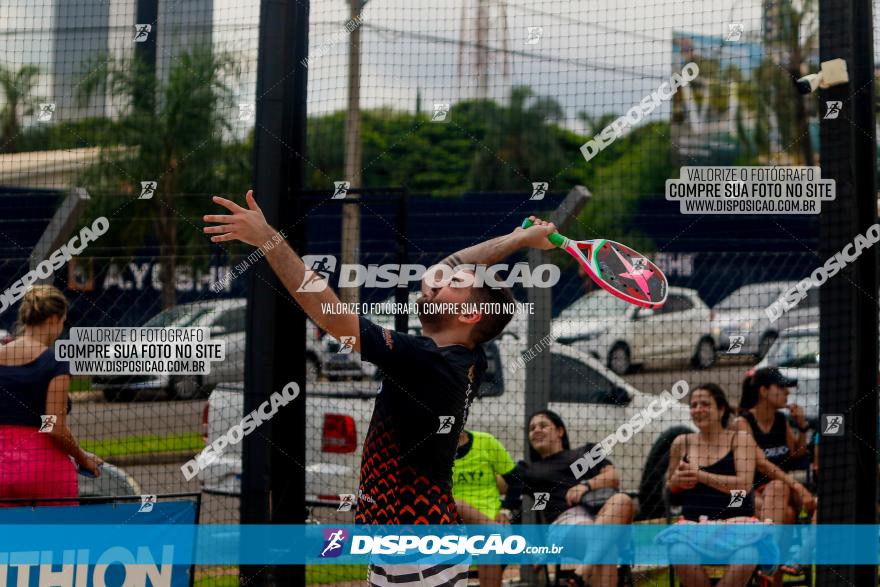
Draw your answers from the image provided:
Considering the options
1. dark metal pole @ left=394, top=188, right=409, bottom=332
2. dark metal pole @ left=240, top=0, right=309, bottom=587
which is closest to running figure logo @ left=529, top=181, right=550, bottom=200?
dark metal pole @ left=394, top=188, right=409, bottom=332

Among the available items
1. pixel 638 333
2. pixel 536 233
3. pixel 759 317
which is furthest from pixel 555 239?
pixel 759 317

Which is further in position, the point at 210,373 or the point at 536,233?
the point at 210,373

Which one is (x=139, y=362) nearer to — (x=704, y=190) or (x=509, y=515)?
(x=509, y=515)

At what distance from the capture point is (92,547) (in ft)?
18.1

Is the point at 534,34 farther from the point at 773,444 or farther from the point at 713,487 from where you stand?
the point at 773,444

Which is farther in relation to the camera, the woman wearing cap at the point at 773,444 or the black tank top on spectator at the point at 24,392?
the woman wearing cap at the point at 773,444

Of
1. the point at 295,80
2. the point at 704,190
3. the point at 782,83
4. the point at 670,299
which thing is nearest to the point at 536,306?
the point at 704,190

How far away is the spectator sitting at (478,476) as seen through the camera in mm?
6442

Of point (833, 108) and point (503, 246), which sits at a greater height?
point (833, 108)

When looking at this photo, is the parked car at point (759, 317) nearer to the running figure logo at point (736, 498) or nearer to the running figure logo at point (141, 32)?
the running figure logo at point (736, 498)

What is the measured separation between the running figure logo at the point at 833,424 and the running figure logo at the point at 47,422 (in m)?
4.26

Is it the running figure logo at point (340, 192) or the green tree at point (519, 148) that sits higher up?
the green tree at point (519, 148)

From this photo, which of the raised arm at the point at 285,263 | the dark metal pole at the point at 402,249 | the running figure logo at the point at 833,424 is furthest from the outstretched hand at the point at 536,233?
the running figure logo at the point at 833,424

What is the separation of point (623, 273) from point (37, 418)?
11.0ft
